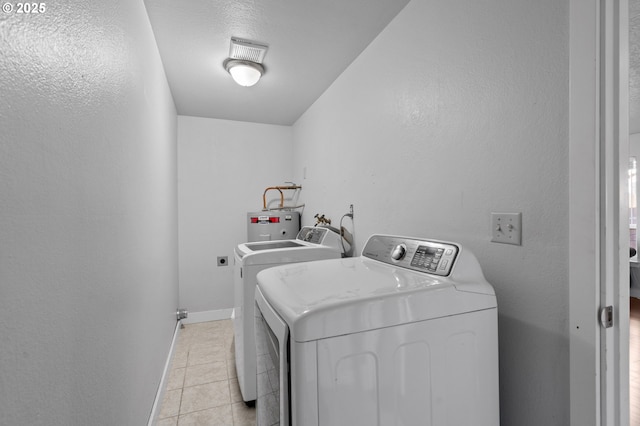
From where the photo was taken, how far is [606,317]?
0.88 meters

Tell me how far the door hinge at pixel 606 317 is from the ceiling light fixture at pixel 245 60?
7.13ft

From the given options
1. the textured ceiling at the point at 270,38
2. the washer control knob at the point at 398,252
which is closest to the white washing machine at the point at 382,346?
the washer control knob at the point at 398,252

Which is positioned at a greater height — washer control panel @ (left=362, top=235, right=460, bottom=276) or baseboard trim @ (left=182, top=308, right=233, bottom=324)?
washer control panel @ (left=362, top=235, right=460, bottom=276)

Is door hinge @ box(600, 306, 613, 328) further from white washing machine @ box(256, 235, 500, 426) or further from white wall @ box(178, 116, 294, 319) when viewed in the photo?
white wall @ box(178, 116, 294, 319)

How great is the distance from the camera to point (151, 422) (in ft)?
5.58

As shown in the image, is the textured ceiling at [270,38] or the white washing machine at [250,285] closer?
the textured ceiling at [270,38]

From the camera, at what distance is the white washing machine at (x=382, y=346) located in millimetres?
798

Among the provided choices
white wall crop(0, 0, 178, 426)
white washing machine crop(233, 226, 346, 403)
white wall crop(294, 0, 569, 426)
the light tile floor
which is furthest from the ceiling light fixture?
the light tile floor

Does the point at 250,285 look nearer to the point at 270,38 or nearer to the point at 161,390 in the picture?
the point at 161,390

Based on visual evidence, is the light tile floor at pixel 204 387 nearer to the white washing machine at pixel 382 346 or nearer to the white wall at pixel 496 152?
the white washing machine at pixel 382 346

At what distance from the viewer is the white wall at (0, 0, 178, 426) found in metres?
0.57

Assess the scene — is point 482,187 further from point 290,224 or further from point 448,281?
point 290,224

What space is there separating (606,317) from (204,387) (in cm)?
231

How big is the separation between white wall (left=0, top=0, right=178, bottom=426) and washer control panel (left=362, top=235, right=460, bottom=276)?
3.53 ft
